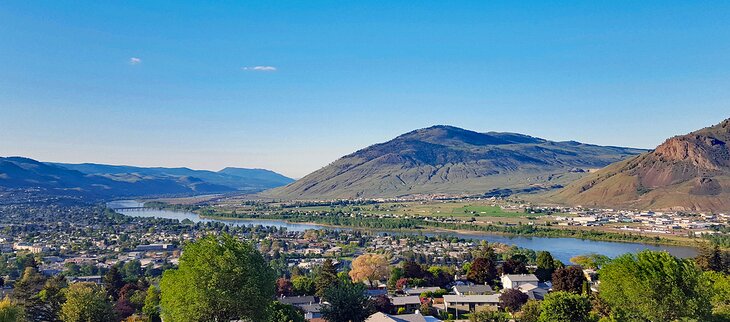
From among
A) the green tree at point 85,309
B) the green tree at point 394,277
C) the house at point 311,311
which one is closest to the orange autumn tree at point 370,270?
the green tree at point 394,277

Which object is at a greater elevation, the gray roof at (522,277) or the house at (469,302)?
the gray roof at (522,277)

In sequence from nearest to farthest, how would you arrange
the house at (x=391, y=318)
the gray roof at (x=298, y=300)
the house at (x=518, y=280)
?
the house at (x=391, y=318)
the gray roof at (x=298, y=300)
the house at (x=518, y=280)

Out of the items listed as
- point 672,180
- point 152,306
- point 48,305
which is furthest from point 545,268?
point 672,180

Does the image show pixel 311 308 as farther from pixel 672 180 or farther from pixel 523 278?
pixel 672 180

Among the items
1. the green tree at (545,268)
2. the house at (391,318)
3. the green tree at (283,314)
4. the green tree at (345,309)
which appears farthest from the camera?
the green tree at (545,268)

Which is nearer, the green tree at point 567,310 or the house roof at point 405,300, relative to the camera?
the green tree at point 567,310

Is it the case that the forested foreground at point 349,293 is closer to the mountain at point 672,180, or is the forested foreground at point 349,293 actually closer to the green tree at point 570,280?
the green tree at point 570,280

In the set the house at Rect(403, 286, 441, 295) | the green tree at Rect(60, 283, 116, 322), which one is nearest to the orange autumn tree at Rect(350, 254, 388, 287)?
the house at Rect(403, 286, 441, 295)

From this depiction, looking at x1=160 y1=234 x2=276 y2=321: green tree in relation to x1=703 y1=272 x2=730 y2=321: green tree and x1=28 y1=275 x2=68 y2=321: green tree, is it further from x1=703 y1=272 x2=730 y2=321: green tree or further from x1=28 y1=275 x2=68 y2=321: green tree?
x1=703 y1=272 x2=730 y2=321: green tree
